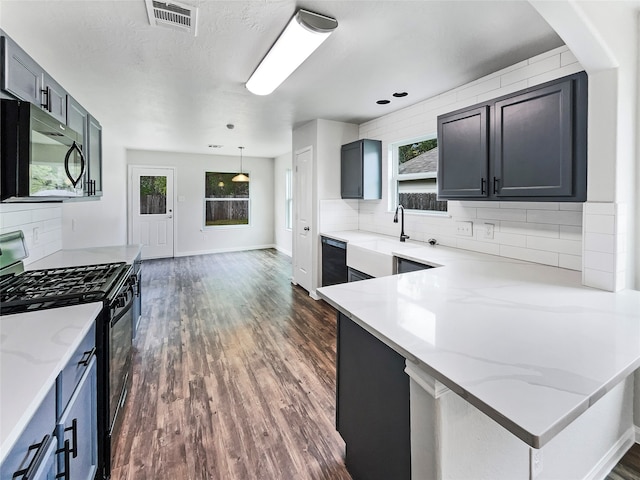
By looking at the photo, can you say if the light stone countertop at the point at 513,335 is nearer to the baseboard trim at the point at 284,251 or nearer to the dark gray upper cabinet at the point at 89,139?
the dark gray upper cabinet at the point at 89,139

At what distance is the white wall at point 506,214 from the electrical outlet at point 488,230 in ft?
0.08

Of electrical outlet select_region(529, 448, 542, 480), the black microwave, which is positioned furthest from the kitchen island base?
the black microwave

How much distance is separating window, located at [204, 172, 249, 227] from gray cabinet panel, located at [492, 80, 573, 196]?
6568mm

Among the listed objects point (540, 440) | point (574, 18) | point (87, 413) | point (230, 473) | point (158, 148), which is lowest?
point (230, 473)

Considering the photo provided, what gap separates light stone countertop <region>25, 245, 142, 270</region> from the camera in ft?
7.90

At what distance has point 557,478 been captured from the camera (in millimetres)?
1352

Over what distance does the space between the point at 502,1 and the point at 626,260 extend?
1.52 m

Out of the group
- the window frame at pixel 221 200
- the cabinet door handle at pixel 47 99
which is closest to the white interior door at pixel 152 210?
the window frame at pixel 221 200

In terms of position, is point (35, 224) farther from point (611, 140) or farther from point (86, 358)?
point (611, 140)

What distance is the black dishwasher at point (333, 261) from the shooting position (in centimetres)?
377

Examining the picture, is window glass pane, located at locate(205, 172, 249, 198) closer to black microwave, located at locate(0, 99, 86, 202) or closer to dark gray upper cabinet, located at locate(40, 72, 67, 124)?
dark gray upper cabinet, located at locate(40, 72, 67, 124)

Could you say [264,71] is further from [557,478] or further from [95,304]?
[557,478]

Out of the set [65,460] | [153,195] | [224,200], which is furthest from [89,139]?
[224,200]

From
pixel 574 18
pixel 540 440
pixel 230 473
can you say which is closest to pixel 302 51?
pixel 574 18
